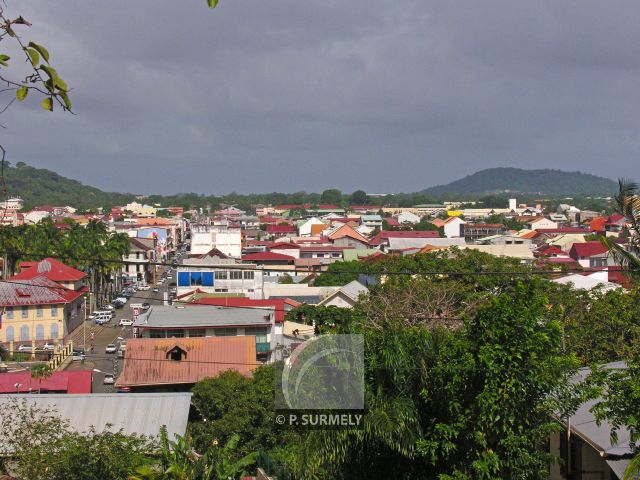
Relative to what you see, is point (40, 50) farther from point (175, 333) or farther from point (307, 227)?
point (307, 227)

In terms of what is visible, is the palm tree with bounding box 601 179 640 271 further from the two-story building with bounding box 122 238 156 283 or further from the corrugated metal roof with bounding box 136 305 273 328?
the two-story building with bounding box 122 238 156 283

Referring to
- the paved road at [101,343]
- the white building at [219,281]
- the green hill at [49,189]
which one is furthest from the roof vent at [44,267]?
the green hill at [49,189]

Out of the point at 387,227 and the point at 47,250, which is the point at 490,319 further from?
the point at 387,227

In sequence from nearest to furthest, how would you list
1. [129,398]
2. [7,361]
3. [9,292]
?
[129,398], [7,361], [9,292]

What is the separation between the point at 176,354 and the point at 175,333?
3.20m

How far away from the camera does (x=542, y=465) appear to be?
6.98 meters

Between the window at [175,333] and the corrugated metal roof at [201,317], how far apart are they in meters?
0.17

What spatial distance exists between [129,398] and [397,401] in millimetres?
8255

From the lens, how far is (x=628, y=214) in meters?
9.03

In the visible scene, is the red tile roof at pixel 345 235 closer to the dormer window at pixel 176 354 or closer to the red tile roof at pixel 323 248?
the red tile roof at pixel 323 248

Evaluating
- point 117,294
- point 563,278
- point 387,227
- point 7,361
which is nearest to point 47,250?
point 117,294

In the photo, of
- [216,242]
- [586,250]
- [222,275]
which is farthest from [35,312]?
[586,250]

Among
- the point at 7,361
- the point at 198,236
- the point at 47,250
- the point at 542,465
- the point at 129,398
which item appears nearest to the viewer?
the point at 542,465

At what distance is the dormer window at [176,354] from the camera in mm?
19797
